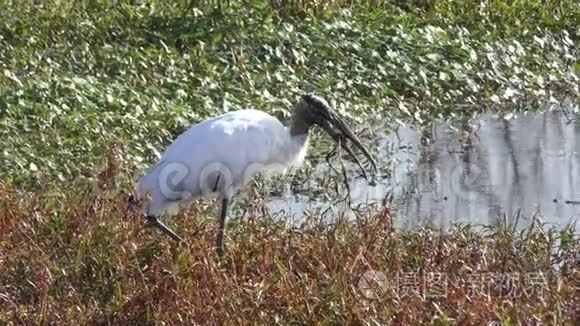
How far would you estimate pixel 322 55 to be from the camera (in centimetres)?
1116

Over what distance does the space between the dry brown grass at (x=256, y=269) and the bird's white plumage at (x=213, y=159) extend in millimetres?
174

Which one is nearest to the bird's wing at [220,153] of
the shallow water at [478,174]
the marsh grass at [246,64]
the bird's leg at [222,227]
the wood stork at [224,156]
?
the wood stork at [224,156]

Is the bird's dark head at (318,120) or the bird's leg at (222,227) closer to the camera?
the bird's leg at (222,227)

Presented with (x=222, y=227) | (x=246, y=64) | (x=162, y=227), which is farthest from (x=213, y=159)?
(x=246, y=64)

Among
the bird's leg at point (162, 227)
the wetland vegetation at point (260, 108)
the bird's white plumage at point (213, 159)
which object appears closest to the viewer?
the wetland vegetation at point (260, 108)

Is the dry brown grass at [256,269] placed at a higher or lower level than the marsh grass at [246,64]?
lower

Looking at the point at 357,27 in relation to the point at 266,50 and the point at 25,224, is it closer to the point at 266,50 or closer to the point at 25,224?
the point at 266,50

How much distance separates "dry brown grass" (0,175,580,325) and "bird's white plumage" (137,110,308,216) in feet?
0.57

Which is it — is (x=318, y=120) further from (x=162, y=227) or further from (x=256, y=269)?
(x=256, y=269)

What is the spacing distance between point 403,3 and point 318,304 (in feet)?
23.8

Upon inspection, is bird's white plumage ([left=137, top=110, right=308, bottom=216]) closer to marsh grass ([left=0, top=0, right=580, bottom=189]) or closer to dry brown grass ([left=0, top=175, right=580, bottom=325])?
dry brown grass ([left=0, top=175, right=580, bottom=325])

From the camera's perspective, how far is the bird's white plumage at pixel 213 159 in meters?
7.64

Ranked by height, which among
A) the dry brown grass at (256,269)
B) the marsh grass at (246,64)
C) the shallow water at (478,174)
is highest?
the marsh grass at (246,64)

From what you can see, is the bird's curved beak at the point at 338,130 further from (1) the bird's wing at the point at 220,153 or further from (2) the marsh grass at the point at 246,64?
(2) the marsh grass at the point at 246,64
